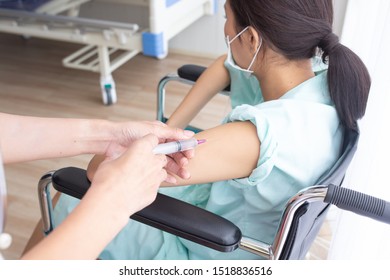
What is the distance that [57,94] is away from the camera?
9.21 feet

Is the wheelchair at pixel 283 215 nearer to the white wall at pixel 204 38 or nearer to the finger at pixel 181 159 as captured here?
the finger at pixel 181 159

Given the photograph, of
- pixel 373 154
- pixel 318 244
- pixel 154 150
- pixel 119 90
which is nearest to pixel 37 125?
pixel 154 150

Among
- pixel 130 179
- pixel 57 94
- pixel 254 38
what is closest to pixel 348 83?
pixel 254 38

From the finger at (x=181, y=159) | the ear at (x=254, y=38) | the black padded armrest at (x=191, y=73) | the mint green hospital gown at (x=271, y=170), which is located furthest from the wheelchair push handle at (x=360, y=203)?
the black padded armrest at (x=191, y=73)

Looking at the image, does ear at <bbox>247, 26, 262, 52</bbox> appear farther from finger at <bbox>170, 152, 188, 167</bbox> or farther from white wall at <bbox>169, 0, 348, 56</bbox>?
white wall at <bbox>169, 0, 348, 56</bbox>

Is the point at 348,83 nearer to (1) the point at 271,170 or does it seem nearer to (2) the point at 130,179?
(1) the point at 271,170

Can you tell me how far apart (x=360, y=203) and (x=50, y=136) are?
697 mm

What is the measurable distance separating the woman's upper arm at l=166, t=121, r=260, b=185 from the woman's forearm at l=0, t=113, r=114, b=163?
26cm

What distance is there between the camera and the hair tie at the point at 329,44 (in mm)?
933

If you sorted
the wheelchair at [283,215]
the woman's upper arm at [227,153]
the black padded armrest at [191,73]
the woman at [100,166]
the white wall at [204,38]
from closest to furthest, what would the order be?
the woman at [100,166], the wheelchair at [283,215], the woman's upper arm at [227,153], the black padded armrest at [191,73], the white wall at [204,38]

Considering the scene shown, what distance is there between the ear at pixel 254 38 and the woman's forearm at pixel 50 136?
392 mm

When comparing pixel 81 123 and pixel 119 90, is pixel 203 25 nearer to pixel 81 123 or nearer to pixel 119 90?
pixel 119 90

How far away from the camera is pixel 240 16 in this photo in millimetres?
1013

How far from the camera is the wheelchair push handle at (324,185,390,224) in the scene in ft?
2.34
